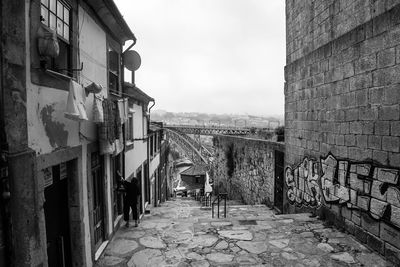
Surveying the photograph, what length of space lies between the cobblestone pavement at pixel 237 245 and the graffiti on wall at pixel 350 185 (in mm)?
766

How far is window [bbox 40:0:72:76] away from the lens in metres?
3.72

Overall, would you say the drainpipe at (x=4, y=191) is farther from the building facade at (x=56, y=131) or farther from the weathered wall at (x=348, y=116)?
the weathered wall at (x=348, y=116)

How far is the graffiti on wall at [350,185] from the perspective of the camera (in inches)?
189

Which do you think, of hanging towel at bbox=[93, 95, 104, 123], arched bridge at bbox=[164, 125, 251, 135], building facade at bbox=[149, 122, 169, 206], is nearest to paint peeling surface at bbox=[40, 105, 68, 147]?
hanging towel at bbox=[93, 95, 104, 123]

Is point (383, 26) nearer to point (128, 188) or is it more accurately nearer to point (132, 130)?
point (128, 188)

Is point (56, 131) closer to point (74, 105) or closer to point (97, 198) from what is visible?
point (74, 105)

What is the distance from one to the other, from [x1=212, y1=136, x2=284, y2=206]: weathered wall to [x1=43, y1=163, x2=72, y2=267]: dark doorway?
7179 mm

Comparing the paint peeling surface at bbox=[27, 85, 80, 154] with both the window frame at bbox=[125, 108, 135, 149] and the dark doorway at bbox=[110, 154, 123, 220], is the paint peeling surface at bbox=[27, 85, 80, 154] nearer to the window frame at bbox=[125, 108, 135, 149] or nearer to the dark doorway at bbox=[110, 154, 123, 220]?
the dark doorway at bbox=[110, 154, 123, 220]

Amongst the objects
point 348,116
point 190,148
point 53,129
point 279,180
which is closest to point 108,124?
point 53,129

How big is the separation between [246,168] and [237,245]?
7899 millimetres

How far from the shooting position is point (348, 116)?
19.6ft

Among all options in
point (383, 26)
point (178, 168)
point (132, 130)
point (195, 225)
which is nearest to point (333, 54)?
point (383, 26)

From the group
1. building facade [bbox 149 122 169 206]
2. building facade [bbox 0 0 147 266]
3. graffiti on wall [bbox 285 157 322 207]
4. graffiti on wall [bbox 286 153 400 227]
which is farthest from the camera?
building facade [bbox 149 122 169 206]

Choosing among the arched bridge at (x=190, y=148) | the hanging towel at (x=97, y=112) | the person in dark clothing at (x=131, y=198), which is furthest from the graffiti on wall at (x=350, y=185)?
the arched bridge at (x=190, y=148)
